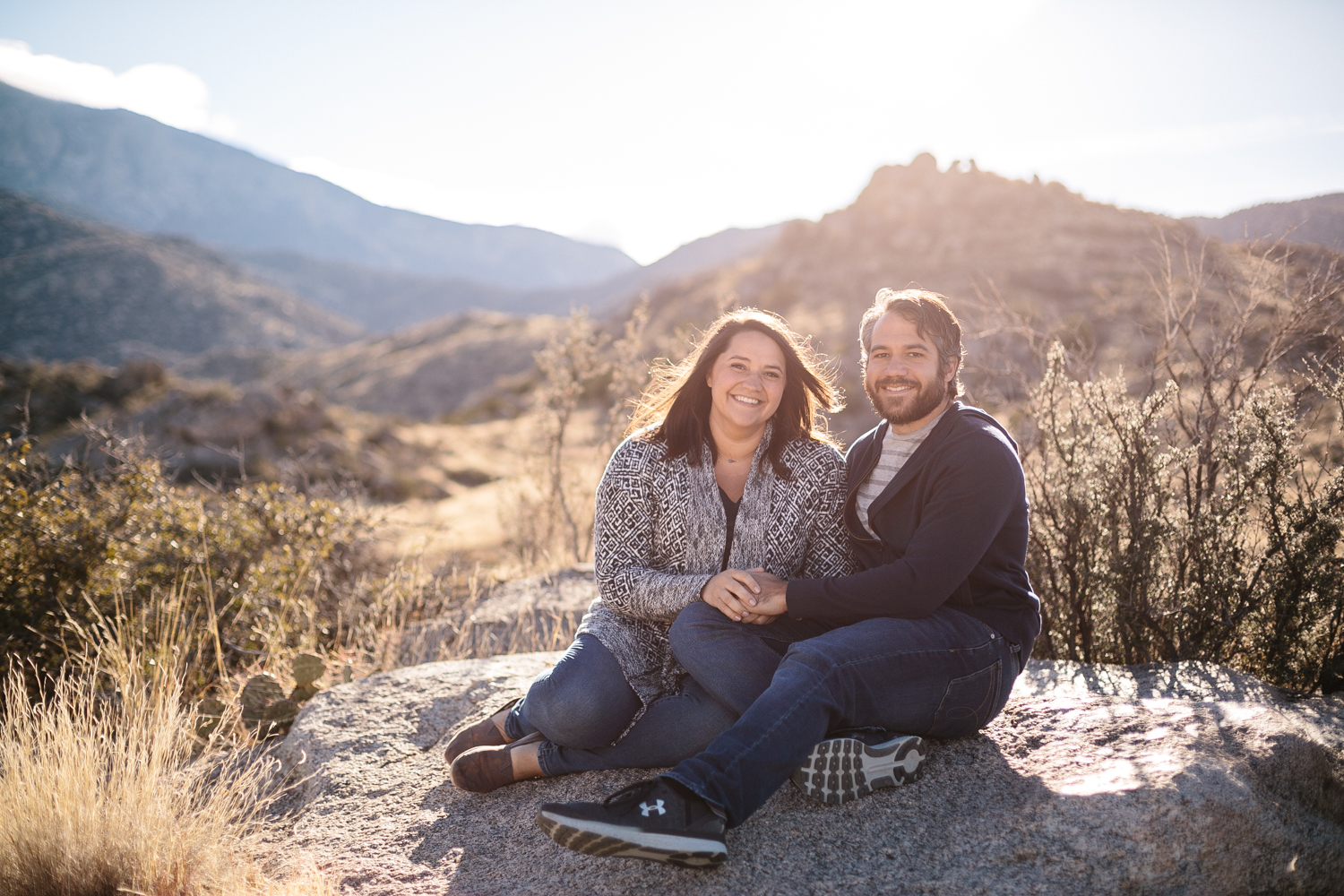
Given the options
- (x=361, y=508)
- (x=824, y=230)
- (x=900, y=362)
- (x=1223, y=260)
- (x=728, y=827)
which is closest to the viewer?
(x=728, y=827)

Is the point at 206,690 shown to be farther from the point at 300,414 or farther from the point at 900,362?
the point at 300,414

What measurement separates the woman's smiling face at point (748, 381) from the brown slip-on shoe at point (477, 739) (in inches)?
59.7

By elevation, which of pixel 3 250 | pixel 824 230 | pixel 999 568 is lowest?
pixel 999 568

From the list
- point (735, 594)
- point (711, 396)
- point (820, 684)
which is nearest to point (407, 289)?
point (711, 396)

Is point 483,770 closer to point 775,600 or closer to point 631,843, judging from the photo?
point 631,843

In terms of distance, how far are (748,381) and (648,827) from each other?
166 cm

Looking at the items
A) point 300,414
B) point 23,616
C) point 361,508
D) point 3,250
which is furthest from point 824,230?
point 3,250

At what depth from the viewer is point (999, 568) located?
2537 millimetres

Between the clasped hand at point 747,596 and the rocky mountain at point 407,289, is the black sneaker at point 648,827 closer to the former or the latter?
the clasped hand at point 747,596

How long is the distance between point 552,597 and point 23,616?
2877 mm

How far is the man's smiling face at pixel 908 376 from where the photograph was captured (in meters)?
2.68

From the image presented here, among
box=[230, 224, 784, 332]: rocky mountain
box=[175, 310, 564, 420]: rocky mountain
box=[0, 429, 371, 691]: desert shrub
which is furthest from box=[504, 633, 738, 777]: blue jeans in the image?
box=[230, 224, 784, 332]: rocky mountain

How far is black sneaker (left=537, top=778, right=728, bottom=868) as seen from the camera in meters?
1.81

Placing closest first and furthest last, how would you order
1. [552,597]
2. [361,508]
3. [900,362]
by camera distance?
[900,362] < [552,597] < [361,508]
